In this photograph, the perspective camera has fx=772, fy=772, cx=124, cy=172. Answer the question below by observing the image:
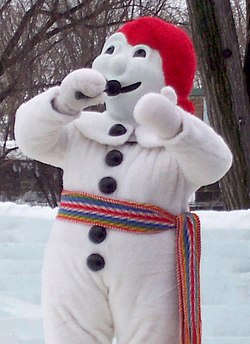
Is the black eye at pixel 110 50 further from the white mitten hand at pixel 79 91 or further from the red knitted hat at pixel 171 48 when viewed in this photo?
the white mitten hand at pixel 79 91

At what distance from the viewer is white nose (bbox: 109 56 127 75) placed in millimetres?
1940

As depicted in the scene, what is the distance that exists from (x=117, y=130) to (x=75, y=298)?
0.43m

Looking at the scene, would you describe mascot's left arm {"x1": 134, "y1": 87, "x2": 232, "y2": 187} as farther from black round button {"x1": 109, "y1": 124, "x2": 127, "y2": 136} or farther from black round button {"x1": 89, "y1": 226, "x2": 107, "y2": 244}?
black round button {"x1": 89, "y1": 226, "x2": 107, "y2": 244}

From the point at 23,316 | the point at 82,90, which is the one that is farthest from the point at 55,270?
the point at 23,316

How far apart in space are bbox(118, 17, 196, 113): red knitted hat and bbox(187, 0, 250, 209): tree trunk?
7.31 ft

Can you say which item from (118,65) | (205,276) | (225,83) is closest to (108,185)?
(118,65)

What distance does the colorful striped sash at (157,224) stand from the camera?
1849mm

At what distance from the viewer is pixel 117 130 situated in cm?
194

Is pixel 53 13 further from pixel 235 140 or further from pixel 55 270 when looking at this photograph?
pixel 55 270

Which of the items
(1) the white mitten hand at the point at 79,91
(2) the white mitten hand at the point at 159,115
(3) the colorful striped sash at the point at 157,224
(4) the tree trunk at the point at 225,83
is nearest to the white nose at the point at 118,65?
(1) the white mitten hand at the point at 79,91

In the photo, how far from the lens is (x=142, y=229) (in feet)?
6.10

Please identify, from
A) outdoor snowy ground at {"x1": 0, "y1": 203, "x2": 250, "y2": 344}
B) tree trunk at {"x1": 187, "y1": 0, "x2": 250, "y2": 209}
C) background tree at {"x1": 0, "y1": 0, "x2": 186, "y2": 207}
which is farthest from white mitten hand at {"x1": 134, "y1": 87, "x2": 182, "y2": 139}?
background tree at {"x1": 0, "y1": 0, "x2": 186, "y2": 207}

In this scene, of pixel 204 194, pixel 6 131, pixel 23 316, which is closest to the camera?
pixel 23 316

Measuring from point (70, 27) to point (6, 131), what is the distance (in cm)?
127
